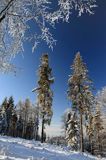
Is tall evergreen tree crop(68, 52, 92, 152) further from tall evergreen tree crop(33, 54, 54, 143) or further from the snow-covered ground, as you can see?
the snow-covered ground

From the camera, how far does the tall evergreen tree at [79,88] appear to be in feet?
139

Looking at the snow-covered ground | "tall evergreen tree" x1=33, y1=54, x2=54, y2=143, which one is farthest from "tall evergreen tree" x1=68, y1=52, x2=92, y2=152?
the snow-covered ground

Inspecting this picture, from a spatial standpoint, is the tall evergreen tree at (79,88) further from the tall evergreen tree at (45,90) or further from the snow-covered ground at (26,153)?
the snow-covered ground at (26,153)

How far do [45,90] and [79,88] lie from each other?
5.07m

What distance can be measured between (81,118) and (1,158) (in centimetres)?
3101

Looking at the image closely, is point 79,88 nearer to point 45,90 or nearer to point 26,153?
point 45,90

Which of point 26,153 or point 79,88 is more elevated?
point 79,88

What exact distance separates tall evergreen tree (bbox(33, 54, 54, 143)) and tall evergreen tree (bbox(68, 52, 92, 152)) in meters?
3.10

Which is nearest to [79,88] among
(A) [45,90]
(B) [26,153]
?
(A) [45,90]

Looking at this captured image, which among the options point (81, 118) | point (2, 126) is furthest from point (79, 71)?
point (2, 126)

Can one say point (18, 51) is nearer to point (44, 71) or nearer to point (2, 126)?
point (44, 71)

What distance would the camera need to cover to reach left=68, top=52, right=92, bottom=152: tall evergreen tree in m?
42.3

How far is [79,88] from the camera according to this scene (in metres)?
42.7

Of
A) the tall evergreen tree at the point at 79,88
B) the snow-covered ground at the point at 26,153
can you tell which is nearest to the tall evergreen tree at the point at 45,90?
the tall evergreen tree at the point at 79,88
